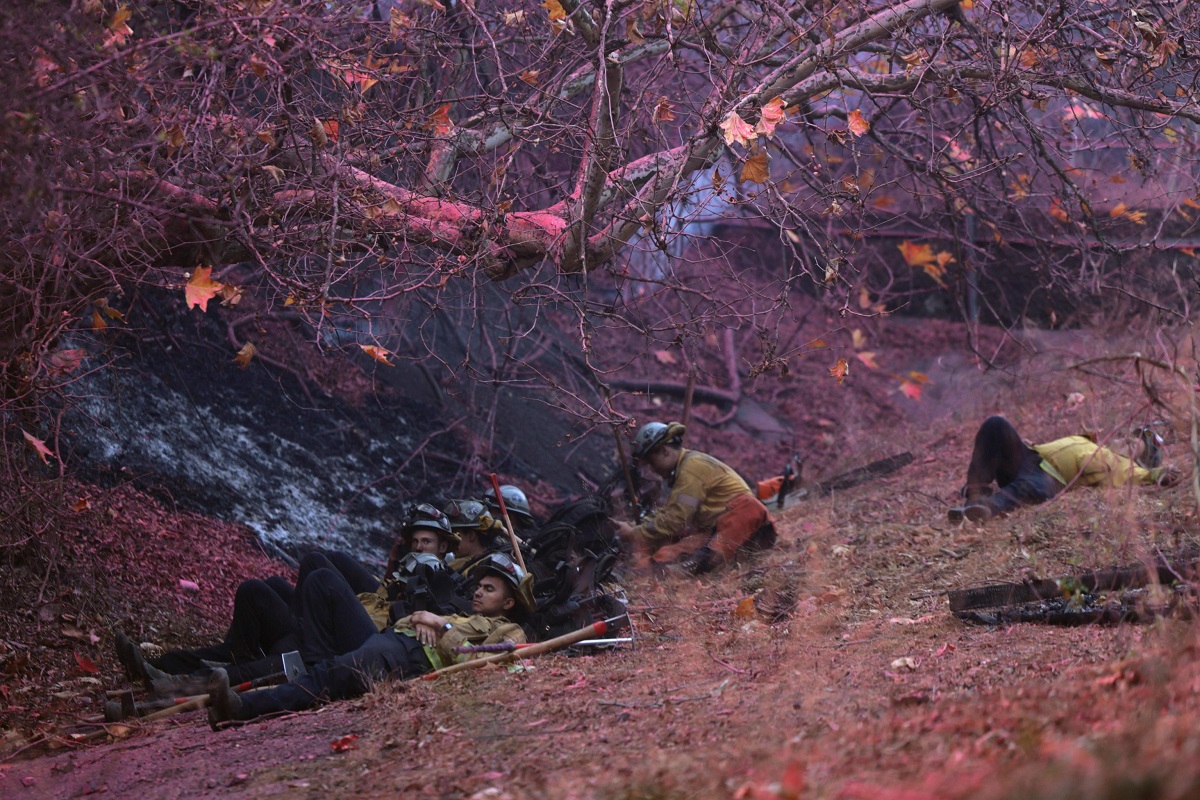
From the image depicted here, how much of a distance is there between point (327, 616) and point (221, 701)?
0.97m

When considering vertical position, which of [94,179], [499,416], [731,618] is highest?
[94,179]

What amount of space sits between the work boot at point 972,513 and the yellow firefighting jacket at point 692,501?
1.52 metres

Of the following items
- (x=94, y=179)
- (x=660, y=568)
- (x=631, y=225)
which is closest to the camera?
(x=94, y=179)

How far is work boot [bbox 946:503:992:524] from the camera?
7973 millimetres

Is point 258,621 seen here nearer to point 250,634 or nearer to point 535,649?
point 250,634

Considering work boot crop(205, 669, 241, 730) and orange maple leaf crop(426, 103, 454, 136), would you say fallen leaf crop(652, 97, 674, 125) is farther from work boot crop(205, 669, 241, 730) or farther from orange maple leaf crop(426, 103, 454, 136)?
work boot crop(205, 669, 241, 730)

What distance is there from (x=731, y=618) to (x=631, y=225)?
94.0 inches

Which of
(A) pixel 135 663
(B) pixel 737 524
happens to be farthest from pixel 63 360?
(B) pixel 737 524

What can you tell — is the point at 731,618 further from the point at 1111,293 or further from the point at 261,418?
the point at 1111,293

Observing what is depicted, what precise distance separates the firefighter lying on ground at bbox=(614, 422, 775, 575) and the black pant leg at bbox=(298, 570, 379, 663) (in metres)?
2.91

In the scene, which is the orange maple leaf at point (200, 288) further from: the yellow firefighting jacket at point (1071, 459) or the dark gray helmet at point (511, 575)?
the yellow firefighting jacket at point (1071, 459)

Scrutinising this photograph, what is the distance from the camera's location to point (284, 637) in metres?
5.84

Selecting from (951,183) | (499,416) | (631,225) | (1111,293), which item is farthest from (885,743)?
(1111,293)

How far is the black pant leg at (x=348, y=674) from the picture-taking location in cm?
507
